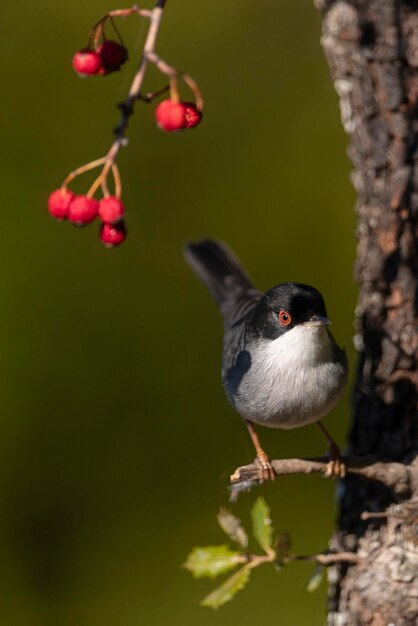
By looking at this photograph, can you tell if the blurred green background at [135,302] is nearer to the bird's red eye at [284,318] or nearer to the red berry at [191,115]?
the bird's red eye at [284,318]

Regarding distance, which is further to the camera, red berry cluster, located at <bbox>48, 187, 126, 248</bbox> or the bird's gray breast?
the bird's gray breast

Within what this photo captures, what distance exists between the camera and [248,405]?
372 centimetres

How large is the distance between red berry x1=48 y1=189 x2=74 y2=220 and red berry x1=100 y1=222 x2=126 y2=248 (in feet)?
0.53

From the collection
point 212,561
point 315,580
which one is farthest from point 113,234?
point 315,580

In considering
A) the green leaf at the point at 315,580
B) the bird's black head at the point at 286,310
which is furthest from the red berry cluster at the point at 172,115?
the green leaf at the point at 315,580

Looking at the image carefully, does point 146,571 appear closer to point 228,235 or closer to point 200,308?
point 200,308

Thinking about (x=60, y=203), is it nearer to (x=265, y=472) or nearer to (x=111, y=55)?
(x=111, y=55)

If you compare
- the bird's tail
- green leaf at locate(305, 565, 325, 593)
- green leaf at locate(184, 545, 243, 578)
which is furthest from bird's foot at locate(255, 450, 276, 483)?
the bird's tail

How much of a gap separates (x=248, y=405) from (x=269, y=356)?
21 centimetres

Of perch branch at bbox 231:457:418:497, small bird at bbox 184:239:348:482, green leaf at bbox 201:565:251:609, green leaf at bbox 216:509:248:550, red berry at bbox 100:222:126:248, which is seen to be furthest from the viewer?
small bird at bbox 184:239:348:482

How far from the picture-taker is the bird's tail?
4.57m

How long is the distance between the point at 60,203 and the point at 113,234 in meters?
0.22

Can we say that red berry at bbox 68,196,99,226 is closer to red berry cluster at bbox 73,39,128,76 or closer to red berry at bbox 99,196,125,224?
red berry at bbox 99,196,125,224

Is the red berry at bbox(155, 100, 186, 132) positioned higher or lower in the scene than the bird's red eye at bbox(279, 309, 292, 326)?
higher
